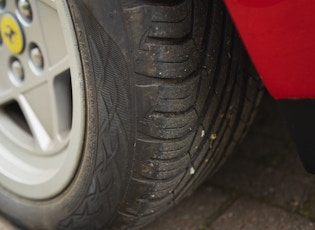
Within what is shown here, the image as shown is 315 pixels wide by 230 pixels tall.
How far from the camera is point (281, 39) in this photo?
3.18ft

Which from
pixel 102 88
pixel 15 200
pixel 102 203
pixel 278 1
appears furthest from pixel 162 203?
pixel 278 1

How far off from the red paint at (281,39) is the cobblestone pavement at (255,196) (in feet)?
1.98

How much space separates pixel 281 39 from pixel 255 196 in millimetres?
797

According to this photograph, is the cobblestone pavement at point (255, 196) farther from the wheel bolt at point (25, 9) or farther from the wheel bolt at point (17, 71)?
the wheel bolt at point (25, 9)

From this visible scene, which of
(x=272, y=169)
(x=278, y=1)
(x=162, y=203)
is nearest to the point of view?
(x=278, y=1)

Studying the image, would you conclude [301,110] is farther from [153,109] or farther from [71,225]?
[71,225]

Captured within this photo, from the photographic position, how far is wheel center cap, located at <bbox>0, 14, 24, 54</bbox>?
4.59ft

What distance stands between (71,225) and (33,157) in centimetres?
27

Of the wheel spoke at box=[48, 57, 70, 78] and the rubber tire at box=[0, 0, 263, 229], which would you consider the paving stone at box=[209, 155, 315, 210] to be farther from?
the wheel spoke at box=[48, 57, 70, 78]

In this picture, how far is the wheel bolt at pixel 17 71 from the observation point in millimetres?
1481

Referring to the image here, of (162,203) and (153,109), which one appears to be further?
(162,203)

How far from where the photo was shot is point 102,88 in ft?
3.77

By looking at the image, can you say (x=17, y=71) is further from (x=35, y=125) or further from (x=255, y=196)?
(x=255, y=196)

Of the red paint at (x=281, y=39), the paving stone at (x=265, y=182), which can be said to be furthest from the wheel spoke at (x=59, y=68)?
the paving stone at (x=265, y=182)
